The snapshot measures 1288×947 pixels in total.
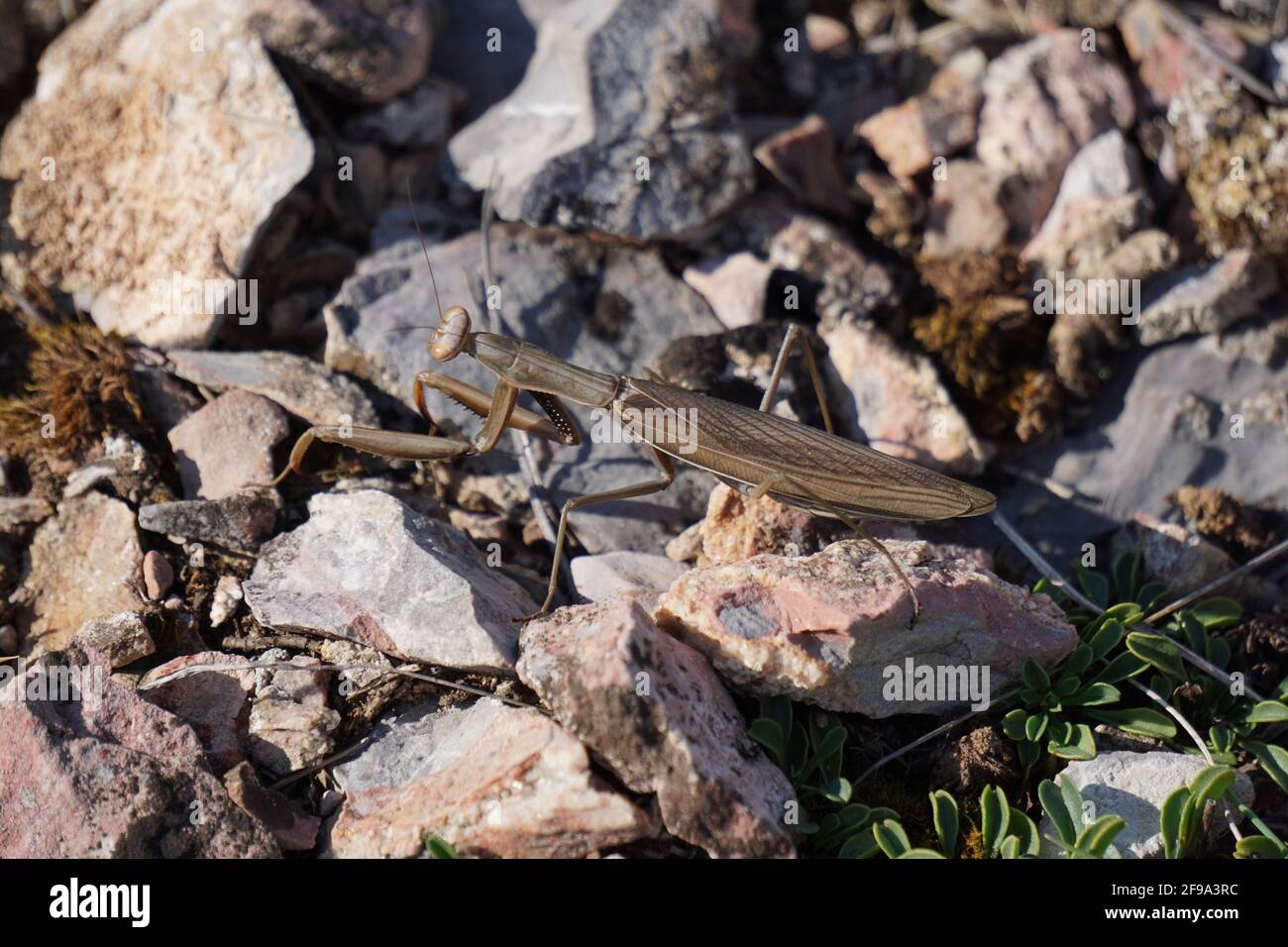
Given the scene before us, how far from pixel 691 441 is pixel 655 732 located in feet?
4.49

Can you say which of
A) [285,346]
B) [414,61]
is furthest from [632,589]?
[414,61]

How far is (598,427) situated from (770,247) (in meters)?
1.44

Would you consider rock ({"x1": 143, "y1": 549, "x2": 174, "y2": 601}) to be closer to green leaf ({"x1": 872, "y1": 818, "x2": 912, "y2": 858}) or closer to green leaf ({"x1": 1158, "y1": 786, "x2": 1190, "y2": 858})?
green leaf ({"x1": 872, "y1": 818, "x2": 912, "y2": 858})

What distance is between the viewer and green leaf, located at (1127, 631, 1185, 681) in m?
4.08

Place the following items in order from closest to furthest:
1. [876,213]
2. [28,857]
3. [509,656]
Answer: [28,857]
[509,656]
[876,213]

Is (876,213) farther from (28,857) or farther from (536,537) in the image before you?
(28,857)

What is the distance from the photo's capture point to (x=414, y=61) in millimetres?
5930

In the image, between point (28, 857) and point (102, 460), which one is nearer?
point (28, 857)

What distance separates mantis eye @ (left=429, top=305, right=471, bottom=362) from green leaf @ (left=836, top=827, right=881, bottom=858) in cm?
255

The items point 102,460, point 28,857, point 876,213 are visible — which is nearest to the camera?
point 28,857

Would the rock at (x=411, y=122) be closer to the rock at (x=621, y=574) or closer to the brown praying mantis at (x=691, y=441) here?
the brown praying mantis at (x=691, y=441)

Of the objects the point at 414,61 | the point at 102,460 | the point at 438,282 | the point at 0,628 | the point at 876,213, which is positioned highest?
the point at 414,61

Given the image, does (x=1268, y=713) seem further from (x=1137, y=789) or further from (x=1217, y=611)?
(x=1137, y=789)

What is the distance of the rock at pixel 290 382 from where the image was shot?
16.1 feet
